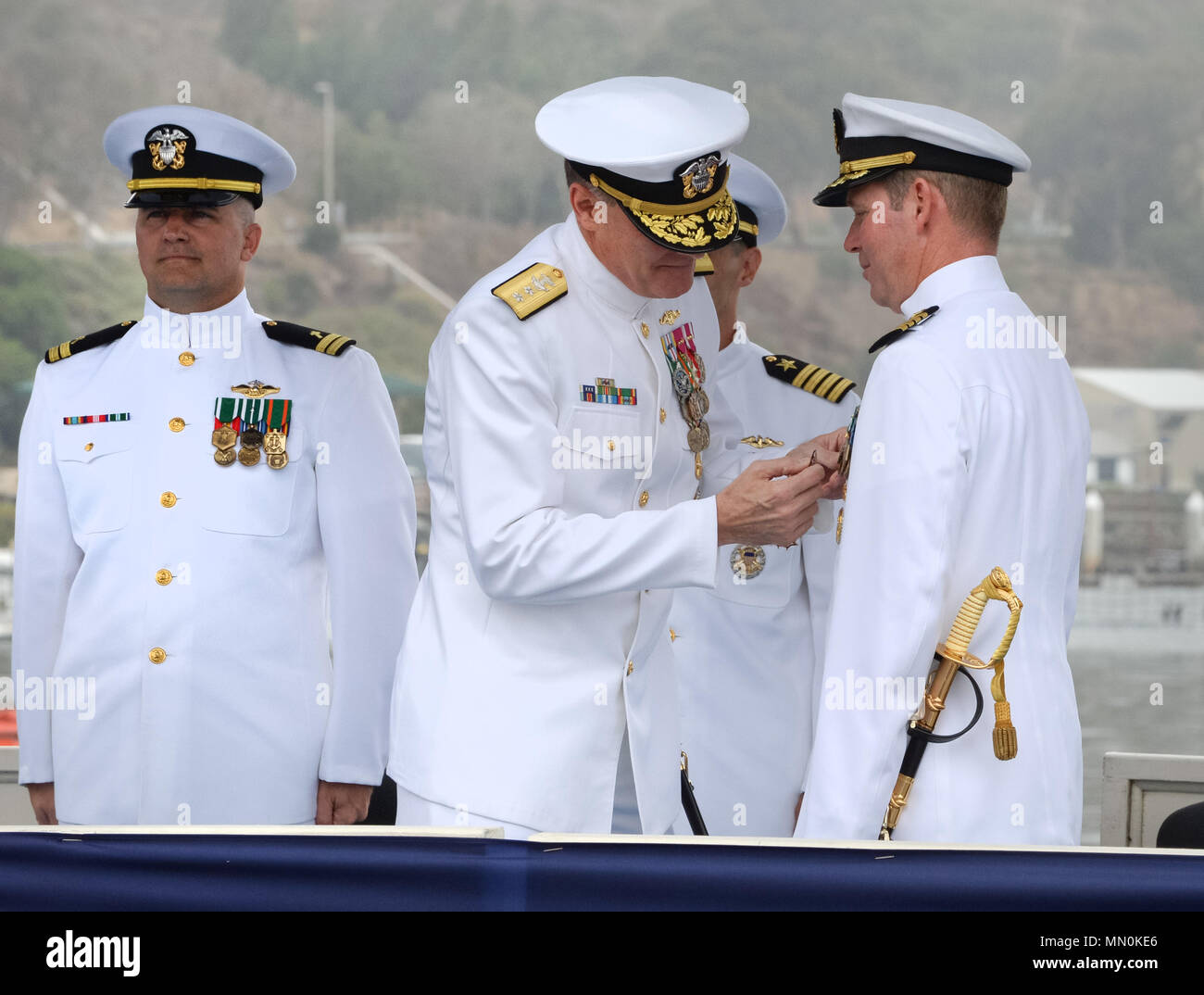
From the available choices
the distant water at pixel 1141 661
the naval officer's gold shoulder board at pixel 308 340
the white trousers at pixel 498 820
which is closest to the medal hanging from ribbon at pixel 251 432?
the naval officer's gold shoulder board at pixel 308 340

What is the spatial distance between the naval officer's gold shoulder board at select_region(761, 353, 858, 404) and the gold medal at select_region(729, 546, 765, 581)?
33 cm

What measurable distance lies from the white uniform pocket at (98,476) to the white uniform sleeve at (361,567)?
0.31 metres

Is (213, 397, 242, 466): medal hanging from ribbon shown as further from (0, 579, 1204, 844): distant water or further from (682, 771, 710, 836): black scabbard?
(0, 579, 1204, 844): distant water

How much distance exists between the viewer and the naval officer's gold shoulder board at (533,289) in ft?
5.90

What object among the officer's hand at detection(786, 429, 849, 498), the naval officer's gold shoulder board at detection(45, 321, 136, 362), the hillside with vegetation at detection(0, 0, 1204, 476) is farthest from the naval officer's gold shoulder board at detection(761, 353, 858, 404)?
the hillside with vegetation at detection(0, 0, 1204, 476)

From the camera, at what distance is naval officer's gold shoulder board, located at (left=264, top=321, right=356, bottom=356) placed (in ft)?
8.24

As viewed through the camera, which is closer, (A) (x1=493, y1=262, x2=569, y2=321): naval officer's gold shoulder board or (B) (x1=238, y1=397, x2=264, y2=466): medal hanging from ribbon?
(A) (x1=493, y1=262, x2=569, y2=321): naval officer's gold shoulder board

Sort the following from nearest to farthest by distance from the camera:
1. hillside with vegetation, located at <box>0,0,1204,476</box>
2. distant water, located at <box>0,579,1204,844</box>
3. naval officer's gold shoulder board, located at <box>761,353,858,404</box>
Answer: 1. naval officer's gold shoulder board, located at <box>761,353,858,404</box>
2. distant water, located at <box>0,579,1204,844</box>
3. hillside with vegetation, located at <box>0,0,1204,476</box>

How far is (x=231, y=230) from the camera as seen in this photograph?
8.17 feet

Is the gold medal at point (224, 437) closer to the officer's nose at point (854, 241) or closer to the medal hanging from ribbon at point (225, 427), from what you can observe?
the medal hanging from ribbon at point (225, 427)

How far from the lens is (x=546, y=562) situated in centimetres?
172

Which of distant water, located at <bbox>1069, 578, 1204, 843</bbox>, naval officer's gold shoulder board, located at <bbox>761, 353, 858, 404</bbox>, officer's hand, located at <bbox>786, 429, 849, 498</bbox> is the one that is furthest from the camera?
distant water, located at <bbox>1069, 578, 1204, 843</bbox>

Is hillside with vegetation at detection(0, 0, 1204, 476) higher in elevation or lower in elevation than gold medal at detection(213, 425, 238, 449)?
higher

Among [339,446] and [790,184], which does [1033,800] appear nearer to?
[339,446]
